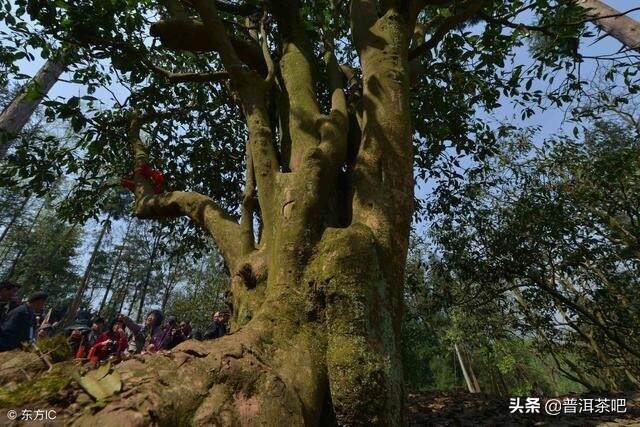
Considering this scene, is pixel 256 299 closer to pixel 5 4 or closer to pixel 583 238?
pixel 5 4

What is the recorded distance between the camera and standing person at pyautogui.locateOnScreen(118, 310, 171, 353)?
23.3 ft

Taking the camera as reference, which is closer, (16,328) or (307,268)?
(307,268)

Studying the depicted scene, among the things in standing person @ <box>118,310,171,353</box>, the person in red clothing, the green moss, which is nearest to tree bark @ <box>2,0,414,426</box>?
the green moss

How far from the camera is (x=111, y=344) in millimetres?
6758

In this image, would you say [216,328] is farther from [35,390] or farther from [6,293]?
[35,390]

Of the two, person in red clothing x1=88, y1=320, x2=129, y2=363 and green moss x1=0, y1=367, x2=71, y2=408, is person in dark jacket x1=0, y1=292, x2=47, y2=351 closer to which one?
person in red clothing x1=88, y1=320, x2=129, y2=363

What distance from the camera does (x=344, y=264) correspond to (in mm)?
2416

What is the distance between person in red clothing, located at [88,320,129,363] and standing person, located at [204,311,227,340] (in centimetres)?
148

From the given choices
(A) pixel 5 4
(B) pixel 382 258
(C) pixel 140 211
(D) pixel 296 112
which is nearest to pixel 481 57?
(D) pixel 296 112

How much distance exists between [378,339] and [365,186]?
4.07 feet

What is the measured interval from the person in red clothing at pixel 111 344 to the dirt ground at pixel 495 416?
16.2ft

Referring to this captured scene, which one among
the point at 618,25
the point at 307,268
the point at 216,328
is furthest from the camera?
the point at 216,328

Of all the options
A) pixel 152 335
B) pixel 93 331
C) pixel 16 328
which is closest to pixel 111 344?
pixel 152 335

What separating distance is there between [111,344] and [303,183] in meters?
5.82
